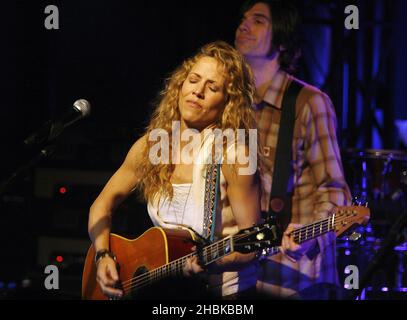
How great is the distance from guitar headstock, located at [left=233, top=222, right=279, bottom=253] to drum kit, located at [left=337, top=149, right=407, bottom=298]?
74.7 inches

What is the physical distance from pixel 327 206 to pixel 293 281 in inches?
17.4

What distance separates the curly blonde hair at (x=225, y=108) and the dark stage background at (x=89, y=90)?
2.40 feet

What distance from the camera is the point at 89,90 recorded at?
5102 millimetres

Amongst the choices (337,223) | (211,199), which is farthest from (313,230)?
(211,199)

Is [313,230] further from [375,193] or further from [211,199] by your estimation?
[375,193]

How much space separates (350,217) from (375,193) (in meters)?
2.08

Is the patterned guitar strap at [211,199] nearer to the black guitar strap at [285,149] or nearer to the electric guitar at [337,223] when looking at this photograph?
the electric guitar at [337,223]

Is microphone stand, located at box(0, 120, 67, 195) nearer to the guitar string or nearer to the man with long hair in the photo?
the guitar string

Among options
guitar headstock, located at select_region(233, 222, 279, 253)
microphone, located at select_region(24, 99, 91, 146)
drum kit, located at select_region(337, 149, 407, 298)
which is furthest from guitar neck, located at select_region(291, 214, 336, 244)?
drum kit, located at select_region(337, 149, 407, 298)

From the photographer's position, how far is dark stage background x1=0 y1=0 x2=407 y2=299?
495 centimetres

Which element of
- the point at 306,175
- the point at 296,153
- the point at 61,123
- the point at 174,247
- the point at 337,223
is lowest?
the point at 174,247

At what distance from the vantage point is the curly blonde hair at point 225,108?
3834 millimetres

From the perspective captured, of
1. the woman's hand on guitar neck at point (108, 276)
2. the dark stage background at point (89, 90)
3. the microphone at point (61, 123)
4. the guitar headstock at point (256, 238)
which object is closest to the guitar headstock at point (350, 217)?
the guitar headstock at point (256, 238)
